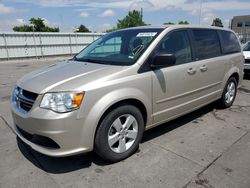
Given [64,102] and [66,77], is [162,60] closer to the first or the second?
[66,77]

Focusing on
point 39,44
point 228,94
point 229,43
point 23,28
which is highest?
point 23,28

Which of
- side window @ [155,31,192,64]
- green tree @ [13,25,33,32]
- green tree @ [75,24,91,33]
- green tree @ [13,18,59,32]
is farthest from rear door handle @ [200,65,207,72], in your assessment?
green tree @ [75,24,91,33]

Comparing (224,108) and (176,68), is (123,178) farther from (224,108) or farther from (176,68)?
(224,108)

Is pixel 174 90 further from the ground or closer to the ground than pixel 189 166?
further from the ground

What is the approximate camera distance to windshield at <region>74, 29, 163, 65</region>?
10.4 feet

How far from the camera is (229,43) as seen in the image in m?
4.86

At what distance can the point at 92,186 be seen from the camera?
2.52 metres

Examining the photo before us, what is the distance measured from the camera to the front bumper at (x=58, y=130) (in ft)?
7.96

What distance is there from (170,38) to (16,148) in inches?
112

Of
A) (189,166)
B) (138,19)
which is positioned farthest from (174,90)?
(138,19)

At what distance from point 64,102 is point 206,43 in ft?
9.57

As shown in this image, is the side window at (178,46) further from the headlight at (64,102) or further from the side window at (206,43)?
the headlight at (64,102)

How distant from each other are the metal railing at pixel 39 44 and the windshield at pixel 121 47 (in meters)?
16.0

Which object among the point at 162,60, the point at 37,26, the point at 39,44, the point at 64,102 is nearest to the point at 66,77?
the point at 64,102
